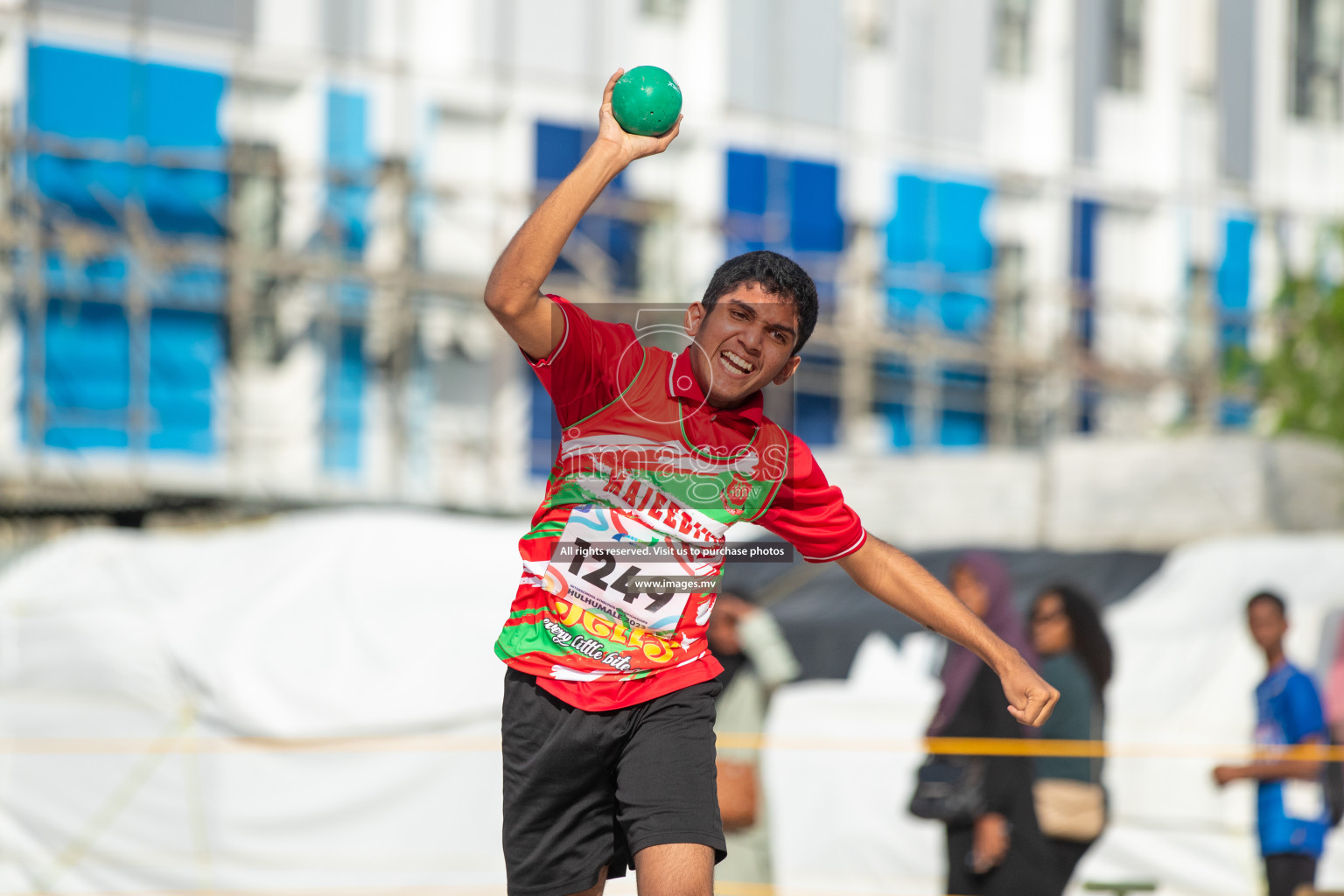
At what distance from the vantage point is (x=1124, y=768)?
8.91 metres

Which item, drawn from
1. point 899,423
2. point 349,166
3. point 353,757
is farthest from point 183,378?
point 353,757

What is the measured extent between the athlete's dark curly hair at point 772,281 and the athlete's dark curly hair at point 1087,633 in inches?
125

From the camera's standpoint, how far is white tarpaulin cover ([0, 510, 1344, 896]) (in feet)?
29.1

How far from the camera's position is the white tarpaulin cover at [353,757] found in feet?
29.1

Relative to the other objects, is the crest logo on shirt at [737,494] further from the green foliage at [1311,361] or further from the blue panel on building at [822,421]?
the blue panel on building at [822,421]

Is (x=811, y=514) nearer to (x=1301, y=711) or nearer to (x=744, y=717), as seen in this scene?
(x=744, y=717)

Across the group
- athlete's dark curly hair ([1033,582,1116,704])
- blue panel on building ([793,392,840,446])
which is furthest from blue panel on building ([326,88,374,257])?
athlete's dark curly hair ([1033,582,1116,704])

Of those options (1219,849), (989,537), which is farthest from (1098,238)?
(1219,849)

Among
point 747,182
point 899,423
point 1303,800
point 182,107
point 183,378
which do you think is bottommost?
point 1303,800

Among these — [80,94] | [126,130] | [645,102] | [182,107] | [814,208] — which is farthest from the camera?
[814,208]

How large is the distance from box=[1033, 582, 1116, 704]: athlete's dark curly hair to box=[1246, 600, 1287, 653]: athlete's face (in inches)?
27.6

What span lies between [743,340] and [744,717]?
342cm

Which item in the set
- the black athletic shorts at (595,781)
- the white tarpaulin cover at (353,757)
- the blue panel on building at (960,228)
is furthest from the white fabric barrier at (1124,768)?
A: the blue panel on building at (960,228)

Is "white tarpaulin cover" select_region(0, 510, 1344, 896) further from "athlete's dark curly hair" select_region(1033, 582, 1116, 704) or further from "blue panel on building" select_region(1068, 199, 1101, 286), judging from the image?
"blue panel on building" select_region(1068, 199, 1101, 286)
